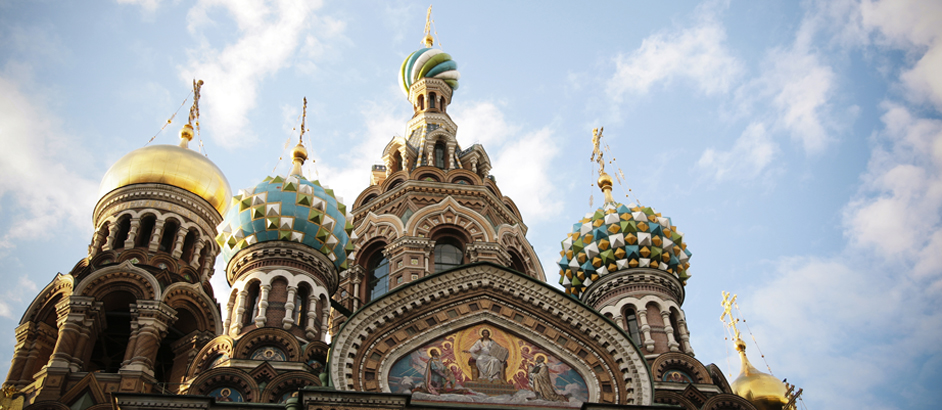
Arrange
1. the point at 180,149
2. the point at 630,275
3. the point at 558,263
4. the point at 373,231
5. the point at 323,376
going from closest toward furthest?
1. the point at 323,376
2. the point at 630,275
3. the point at 558,263
4. the point at 373,231
5. the point at 180,149

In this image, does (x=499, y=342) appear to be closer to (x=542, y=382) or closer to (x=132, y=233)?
(x=542, y=382)

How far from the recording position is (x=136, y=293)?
53.5 ft

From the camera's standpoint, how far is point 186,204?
1889cm

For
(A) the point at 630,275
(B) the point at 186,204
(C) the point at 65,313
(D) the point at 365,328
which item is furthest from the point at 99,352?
(A) the point at 630,275

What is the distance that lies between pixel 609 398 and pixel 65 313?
980 cm

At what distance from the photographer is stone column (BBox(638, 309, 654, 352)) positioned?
14.1 meters

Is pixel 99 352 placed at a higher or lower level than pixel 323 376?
higher

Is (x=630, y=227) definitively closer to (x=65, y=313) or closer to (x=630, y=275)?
(x=630, y=275)

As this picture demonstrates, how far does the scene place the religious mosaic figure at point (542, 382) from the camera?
10781mm

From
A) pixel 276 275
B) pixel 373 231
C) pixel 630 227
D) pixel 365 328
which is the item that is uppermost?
pixel 373 231

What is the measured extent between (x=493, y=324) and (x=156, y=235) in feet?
29.7

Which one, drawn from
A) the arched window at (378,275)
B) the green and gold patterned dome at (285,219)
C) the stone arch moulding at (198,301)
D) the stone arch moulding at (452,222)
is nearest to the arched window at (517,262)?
the stone arch moulding at (452,222)

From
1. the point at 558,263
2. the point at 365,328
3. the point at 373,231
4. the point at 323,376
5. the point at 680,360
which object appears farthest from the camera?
the point at 373,231

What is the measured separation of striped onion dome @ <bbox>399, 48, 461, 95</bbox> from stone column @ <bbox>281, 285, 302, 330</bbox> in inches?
416
